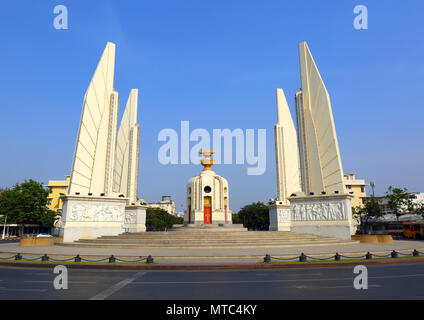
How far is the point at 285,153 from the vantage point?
39031mm

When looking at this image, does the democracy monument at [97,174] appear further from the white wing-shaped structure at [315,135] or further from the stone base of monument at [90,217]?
the white wing-shaped structure at [315,135]

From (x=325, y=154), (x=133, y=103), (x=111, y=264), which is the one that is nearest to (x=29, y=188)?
(x=133, y=103)

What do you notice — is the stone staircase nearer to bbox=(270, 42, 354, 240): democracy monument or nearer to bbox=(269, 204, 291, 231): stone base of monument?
bbox=(270, 42, 354, 240): democracy monument

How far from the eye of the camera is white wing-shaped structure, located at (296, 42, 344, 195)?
25.2m

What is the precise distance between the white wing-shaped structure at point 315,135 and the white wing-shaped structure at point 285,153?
8995 millimetres

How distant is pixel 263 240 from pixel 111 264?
38.8 ft

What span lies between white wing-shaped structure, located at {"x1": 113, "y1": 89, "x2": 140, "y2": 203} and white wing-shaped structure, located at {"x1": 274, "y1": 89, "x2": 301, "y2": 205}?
1933 cm

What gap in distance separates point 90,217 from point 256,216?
164 ft

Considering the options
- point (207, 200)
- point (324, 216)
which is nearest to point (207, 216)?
point (207, 200)

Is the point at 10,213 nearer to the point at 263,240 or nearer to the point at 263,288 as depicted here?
the point at 263,240

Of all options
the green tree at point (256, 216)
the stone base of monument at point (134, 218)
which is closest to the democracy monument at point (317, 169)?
the stone base of monument at point (134, 218)

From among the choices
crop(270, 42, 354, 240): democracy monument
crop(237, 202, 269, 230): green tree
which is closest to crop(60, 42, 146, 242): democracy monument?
crop(270, 42, 354, 240): democracy monument

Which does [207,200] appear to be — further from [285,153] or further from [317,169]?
[317,169]

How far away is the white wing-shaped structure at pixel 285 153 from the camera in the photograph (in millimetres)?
37344
